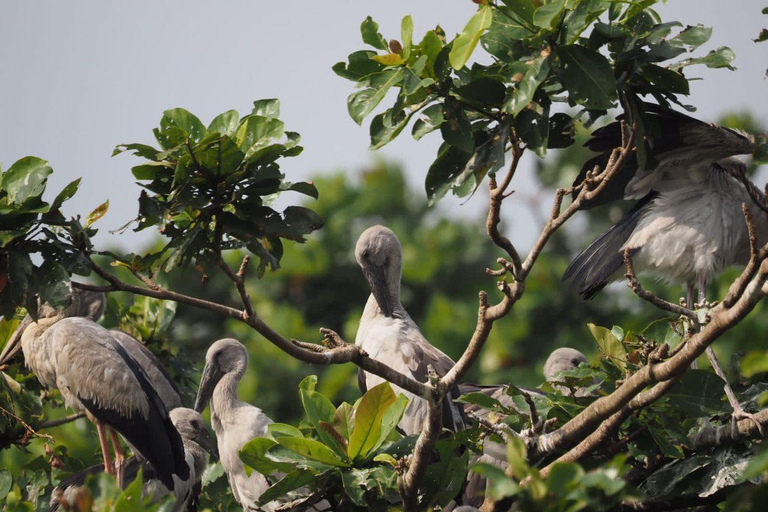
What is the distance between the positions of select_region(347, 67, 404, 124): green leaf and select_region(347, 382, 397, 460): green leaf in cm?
83

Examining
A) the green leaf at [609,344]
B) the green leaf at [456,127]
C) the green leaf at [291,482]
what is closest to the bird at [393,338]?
the green leaf at [609,344]

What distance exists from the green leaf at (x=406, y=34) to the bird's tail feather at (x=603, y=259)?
211 cm

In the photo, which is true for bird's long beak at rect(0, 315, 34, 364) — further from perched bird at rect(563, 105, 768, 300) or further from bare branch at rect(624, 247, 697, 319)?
bare branch at rect(624, 247, 697, 319)

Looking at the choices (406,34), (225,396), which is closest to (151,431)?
(225,396)

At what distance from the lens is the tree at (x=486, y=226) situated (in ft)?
9.73

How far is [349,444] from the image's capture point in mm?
3297

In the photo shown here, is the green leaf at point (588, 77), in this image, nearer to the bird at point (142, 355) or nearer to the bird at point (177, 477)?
the bird at point (177, 477)

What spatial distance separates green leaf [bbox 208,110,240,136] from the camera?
3348 mm

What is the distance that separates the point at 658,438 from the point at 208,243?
1570mm

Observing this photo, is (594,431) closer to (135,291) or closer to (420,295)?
(135,291)

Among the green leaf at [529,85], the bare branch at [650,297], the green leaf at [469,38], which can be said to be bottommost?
the bare branch at [650,297]

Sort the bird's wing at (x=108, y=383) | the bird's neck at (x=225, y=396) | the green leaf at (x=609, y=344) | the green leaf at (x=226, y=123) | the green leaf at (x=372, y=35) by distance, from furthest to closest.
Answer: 1. the bird's wing at (x=108, y=383)
2. the bird's neck at (x=225, y=396)
3. the green leaf at (x=609, y=344)
4. the green leaf at (x=226, y=123)
5. the green leaf at (x=372, y=35)

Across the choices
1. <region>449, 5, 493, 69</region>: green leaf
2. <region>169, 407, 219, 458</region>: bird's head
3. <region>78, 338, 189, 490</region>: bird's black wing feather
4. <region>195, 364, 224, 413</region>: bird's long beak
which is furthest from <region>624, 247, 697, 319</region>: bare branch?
<region>169, 407, 219, 458</region>: bird's head

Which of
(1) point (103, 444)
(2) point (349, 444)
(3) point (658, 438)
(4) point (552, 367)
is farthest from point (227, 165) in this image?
(4) point (552, 367)
